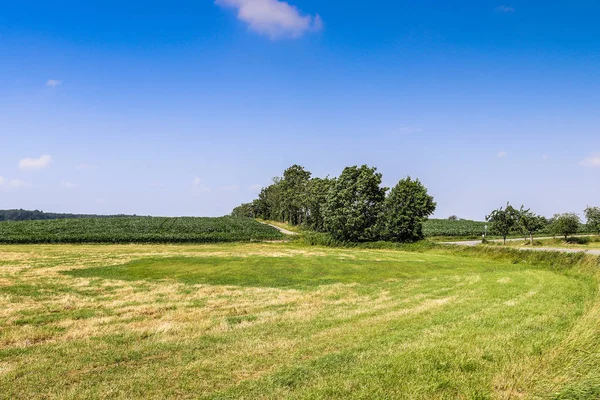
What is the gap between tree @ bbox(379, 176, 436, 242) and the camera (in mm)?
61094

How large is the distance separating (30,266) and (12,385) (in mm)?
31864

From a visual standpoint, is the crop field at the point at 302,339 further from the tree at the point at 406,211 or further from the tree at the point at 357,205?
the tree at the point at 357,205

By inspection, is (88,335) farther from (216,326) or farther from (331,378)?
(331,378)

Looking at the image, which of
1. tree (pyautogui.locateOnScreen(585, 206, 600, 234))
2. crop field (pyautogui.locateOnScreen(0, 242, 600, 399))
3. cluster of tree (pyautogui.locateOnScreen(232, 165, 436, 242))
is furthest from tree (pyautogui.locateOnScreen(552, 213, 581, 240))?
crop field (pyautogui.locateOnScreen(0, 242, 600, 399))

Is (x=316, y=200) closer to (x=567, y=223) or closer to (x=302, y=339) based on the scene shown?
(x=567, y=223)

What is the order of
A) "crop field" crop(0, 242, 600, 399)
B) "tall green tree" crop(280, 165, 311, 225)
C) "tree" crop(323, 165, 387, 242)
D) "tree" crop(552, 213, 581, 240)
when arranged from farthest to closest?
"tall green tree" crop(280, 165, 311, 225) → "tree" crop(552, 213, 581, 240) → "tree" crop(323, 165, 387, 242) → "crop field" crop(0, 242, 600, 399)

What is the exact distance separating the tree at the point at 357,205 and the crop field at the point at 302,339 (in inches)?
1577

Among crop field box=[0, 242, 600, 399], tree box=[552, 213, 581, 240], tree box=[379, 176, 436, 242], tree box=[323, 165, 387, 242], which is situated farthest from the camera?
tree box=[552, 213, 581, 240]

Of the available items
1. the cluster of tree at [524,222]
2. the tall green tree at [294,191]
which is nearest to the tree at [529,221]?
the cluster of tree at [524,222]

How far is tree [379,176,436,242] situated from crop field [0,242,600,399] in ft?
118

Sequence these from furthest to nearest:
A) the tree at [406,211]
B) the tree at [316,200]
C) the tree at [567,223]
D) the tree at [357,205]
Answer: the tree at [316,200] → the tree at [567,223] → the tree at [357,205] → the tree at [406,211]

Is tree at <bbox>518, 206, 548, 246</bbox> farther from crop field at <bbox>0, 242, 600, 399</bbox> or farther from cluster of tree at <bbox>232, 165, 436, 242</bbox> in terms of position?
crop field at <bbox>0, 242, 600, 399</bbox>

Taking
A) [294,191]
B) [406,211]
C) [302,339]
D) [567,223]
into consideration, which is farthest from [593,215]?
[302,339]

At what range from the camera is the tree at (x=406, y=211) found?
61.1m
